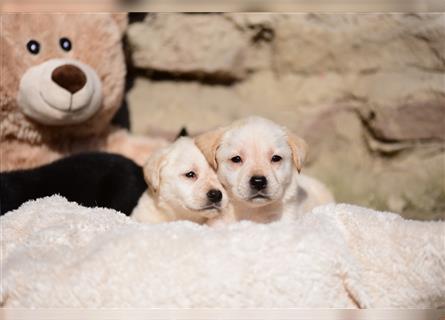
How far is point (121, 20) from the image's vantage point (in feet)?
11.1

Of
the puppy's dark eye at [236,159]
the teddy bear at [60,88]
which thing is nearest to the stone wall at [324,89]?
the teddy bear at [60,88]

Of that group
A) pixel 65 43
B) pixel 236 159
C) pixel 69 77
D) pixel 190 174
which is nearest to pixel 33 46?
pixel 65 43

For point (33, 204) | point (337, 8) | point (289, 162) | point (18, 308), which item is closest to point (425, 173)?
point (289, 162)

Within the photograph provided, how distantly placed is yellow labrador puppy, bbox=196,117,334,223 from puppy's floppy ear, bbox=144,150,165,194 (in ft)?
0.58

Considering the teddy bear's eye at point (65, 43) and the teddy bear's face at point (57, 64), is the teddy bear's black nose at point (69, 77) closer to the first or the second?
the teddy bear's face at point (57, 64)

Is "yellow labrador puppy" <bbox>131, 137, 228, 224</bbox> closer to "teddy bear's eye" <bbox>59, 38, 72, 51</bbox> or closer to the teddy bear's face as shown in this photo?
the teddy bear's face

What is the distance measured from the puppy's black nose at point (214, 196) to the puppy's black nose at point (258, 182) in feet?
0.63

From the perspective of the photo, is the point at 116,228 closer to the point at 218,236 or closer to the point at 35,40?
the point at 218,236

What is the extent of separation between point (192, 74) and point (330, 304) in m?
2.11

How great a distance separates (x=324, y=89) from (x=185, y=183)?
1.48 m

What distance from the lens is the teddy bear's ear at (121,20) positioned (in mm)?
3348

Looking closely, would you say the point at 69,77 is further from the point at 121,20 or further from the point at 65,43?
the point at 121,20

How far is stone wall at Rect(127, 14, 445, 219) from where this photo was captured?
3.61 metres

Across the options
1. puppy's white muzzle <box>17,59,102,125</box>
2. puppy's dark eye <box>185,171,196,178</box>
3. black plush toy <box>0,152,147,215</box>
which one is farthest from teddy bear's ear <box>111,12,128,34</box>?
puppy's dark eye <box>185,171,196,178</box>
